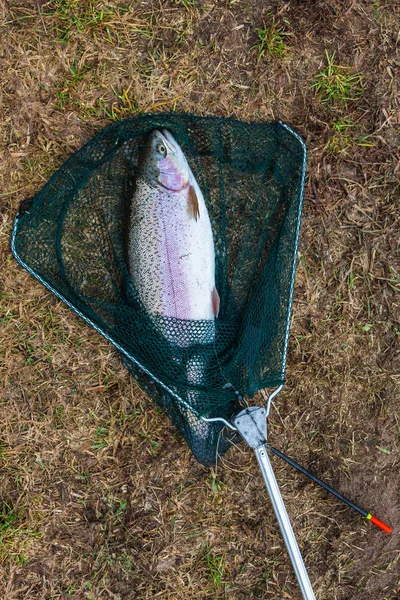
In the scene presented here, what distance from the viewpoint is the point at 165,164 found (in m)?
2.75

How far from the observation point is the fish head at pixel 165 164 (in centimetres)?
275

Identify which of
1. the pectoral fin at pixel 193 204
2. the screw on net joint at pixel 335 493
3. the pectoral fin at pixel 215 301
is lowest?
the screw on net joint at pixel 335 493

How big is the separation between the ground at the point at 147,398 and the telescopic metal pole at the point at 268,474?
470mm

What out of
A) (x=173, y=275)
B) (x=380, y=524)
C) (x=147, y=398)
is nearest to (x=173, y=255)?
(x=173, y=275)

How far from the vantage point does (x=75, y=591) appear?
10.1ft

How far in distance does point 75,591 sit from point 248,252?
81.6 inches

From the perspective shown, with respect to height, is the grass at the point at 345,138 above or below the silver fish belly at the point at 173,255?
above

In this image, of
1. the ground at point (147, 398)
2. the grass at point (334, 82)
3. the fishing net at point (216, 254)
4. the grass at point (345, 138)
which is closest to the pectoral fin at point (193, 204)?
the fishing net at point (216, 254)

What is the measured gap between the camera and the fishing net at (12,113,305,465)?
9.00ft

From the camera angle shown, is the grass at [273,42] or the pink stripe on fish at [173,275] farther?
the grass at [273,42]

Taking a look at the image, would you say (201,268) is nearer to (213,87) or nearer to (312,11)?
(213,87)

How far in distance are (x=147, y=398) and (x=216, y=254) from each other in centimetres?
87

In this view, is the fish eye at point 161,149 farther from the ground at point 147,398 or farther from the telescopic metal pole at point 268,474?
the telescopic metal pole at point 268,474

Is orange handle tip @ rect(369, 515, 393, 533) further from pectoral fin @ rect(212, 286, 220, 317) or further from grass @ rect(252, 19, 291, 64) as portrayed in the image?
grass @ rect(252, 19, 291, 64)
